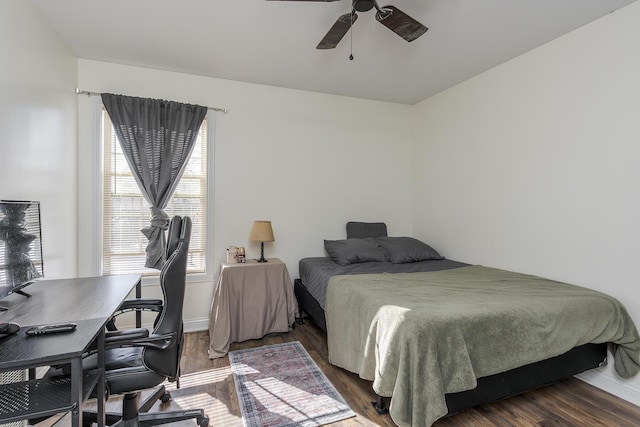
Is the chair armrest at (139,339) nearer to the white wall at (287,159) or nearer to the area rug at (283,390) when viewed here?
the area rug at (283,390)

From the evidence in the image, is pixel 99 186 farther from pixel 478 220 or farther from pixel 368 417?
pixel 478 220

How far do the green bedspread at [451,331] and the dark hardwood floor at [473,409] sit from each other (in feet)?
0.60

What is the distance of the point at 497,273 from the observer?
2.93 m

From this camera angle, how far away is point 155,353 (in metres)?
1.50

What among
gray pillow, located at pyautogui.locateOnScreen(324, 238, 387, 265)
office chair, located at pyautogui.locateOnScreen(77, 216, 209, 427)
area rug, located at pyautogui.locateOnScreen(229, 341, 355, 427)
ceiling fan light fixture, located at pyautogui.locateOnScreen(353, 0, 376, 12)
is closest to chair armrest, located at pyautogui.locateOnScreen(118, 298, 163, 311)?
office chair, located at pyautogui.locateOnScreen(77, 216, 209, 427)

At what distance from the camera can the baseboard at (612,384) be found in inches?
84.6

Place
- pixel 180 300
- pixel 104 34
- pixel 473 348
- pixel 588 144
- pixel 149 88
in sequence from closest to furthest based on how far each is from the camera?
pixel 180 300, pixel 473 348, pixel 588 144, pixel 104 34, pixel 149 88

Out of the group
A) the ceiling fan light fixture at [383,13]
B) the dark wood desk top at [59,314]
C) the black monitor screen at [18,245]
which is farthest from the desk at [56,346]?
the ceiling fan light fixture at [383,13]

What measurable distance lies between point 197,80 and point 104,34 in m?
0.91

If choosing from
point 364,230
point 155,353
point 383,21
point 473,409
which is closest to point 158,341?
point 155,353

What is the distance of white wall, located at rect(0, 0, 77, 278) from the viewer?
6.03 ft

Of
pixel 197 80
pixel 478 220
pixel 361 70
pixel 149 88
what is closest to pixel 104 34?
pixel 149 88

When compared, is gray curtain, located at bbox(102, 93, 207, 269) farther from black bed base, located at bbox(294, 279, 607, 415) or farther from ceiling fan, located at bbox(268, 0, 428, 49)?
black bed base, located at bbox(294, 279, 607, 415)

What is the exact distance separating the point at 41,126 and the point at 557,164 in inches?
162
